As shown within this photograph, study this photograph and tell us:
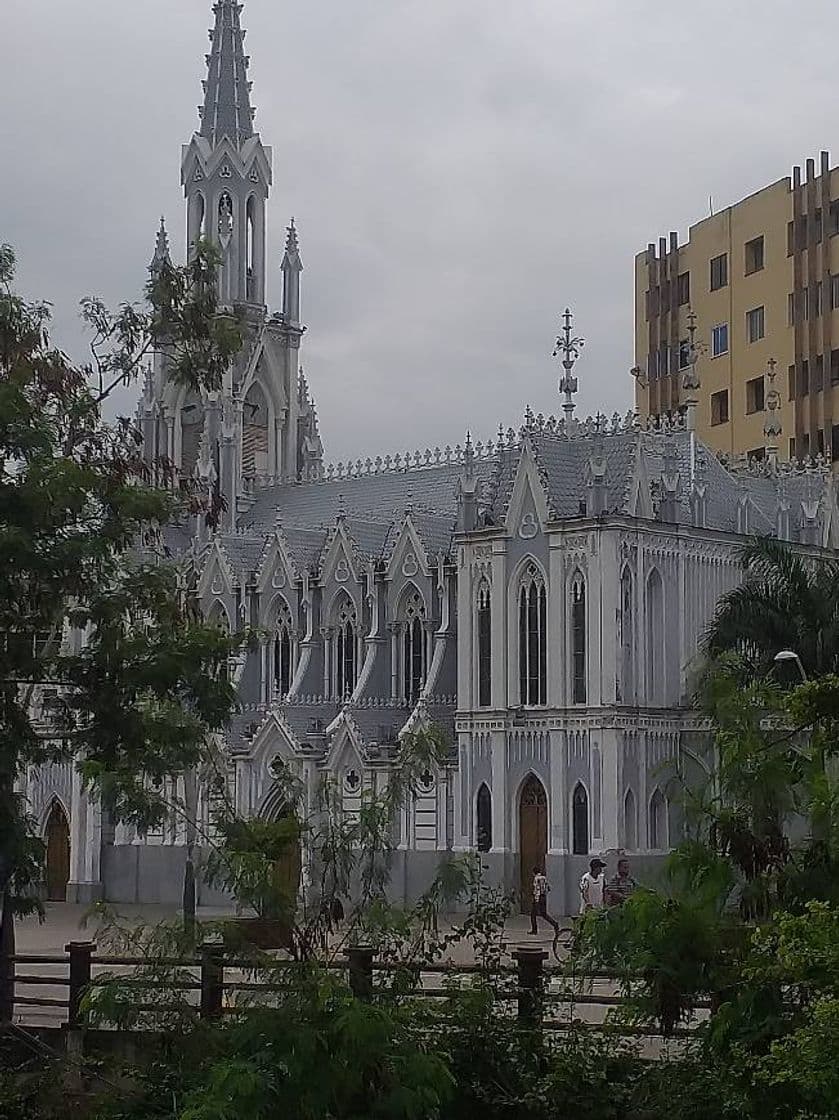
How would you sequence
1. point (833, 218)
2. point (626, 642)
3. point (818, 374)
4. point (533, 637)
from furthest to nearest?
point (818, 374) < point (833, 218) < point (533, 637) < point (626, 642)

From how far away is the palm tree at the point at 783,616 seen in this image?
136 ft

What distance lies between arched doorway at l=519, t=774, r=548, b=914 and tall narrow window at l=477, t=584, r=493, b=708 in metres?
2.63

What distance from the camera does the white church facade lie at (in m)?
46.4

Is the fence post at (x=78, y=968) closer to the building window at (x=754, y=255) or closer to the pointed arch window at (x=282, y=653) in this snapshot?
the pointed arch window at (x=282, y=653)

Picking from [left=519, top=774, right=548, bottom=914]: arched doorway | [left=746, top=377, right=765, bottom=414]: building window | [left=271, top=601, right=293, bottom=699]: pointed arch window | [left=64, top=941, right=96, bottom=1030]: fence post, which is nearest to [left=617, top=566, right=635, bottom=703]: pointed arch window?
[left=519, top=774, right=548, bottom=914]: arched doorway

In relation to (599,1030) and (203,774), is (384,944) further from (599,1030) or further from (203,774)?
(203,774)

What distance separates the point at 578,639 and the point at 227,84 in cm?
Answer: 3352

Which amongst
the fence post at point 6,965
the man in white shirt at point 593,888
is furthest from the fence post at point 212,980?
the man in white shirt at point 593,888

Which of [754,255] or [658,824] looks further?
[754,255]

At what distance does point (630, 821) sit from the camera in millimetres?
46031

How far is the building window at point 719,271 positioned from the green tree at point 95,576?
180ft

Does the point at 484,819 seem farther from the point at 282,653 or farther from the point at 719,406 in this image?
the point at 719,406

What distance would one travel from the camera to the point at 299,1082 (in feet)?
61.2

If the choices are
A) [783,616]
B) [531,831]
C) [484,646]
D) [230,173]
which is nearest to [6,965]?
[783,616]
